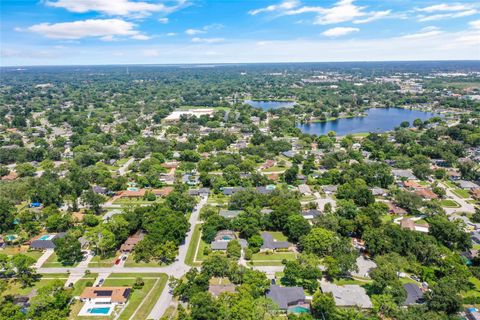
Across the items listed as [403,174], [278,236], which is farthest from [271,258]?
[403,174]

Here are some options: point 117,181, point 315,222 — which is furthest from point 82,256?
point 315,222

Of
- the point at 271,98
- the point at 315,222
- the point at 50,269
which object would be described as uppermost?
the point at 271,98

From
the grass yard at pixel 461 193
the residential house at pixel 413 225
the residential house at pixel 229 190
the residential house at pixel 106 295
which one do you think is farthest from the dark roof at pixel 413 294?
the grass yard at pixel 461 193

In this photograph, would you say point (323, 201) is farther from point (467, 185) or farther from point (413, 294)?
point (467, 185)

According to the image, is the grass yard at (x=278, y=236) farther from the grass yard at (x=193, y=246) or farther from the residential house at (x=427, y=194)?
the residential house at (x=427, y=194)

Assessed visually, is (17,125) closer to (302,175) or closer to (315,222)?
(302,175)
